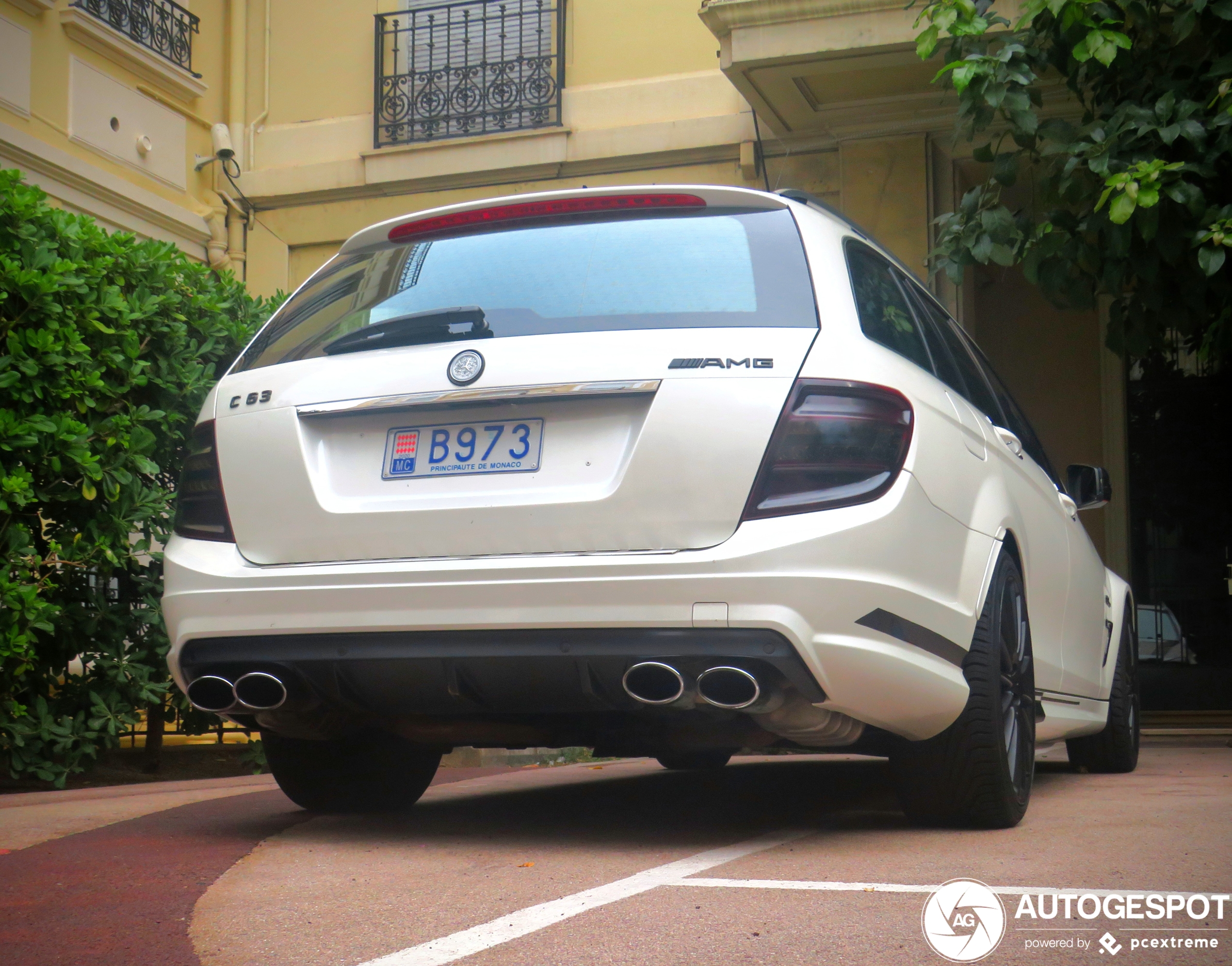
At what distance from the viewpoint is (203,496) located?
3703mm

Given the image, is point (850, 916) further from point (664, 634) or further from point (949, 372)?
point (949, 372)

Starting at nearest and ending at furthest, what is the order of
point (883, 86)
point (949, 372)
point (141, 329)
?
point (949, 372) → point (141, 329) → point (883, 86)

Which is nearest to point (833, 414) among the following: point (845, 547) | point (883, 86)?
point (845, 547)

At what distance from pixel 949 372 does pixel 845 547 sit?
1.18 meters

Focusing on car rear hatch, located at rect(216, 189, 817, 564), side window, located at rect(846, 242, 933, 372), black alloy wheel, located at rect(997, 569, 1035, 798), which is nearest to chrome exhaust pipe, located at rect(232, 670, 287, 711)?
car rear hatch, located at rect(216, 189, 817, 564)

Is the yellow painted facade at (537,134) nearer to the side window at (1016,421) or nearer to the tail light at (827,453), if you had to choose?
the side window at (1016,421)

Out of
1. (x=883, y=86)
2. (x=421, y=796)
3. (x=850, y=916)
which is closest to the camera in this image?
(x=850, y=916)

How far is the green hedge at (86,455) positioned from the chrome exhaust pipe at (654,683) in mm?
3210

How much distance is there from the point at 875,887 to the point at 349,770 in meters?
1.91

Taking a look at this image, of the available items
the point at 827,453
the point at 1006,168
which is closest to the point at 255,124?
the point at 1006,168

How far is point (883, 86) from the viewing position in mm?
9758

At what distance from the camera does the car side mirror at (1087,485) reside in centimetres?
560

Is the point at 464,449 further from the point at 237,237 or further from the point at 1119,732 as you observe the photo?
the point at 237,237

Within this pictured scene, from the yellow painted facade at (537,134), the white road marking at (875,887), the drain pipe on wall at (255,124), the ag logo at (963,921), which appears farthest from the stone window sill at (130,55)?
the ag logo at (963,921)
